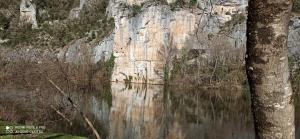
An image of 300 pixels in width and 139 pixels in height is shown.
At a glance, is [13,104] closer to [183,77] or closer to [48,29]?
[183,77]

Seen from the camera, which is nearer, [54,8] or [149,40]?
[149,40]

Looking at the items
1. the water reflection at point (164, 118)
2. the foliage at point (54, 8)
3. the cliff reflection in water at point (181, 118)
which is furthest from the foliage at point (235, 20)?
the foliage at point (54, 8)

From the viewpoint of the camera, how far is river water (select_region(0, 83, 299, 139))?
31141 mm

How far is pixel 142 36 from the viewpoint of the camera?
8988 cm

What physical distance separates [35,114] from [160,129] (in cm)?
906

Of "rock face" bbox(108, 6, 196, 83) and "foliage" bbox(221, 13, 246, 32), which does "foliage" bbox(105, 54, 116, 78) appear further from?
"foliage" bbox(221, 13, 246, 32)

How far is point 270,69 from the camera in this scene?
6.98 feet

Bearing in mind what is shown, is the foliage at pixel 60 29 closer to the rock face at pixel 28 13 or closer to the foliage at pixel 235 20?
the rock face at pixel 28 13

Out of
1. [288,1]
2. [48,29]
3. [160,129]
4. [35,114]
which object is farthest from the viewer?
[48,29]

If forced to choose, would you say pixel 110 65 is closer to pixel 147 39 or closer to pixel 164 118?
pixel 147 39

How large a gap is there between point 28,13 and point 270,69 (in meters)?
114

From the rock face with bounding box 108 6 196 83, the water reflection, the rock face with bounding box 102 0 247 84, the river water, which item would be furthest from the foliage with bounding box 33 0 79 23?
the river water

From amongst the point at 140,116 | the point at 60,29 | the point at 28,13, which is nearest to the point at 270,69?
the point at 140,116

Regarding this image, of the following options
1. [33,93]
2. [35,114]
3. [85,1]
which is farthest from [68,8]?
[35,114]
